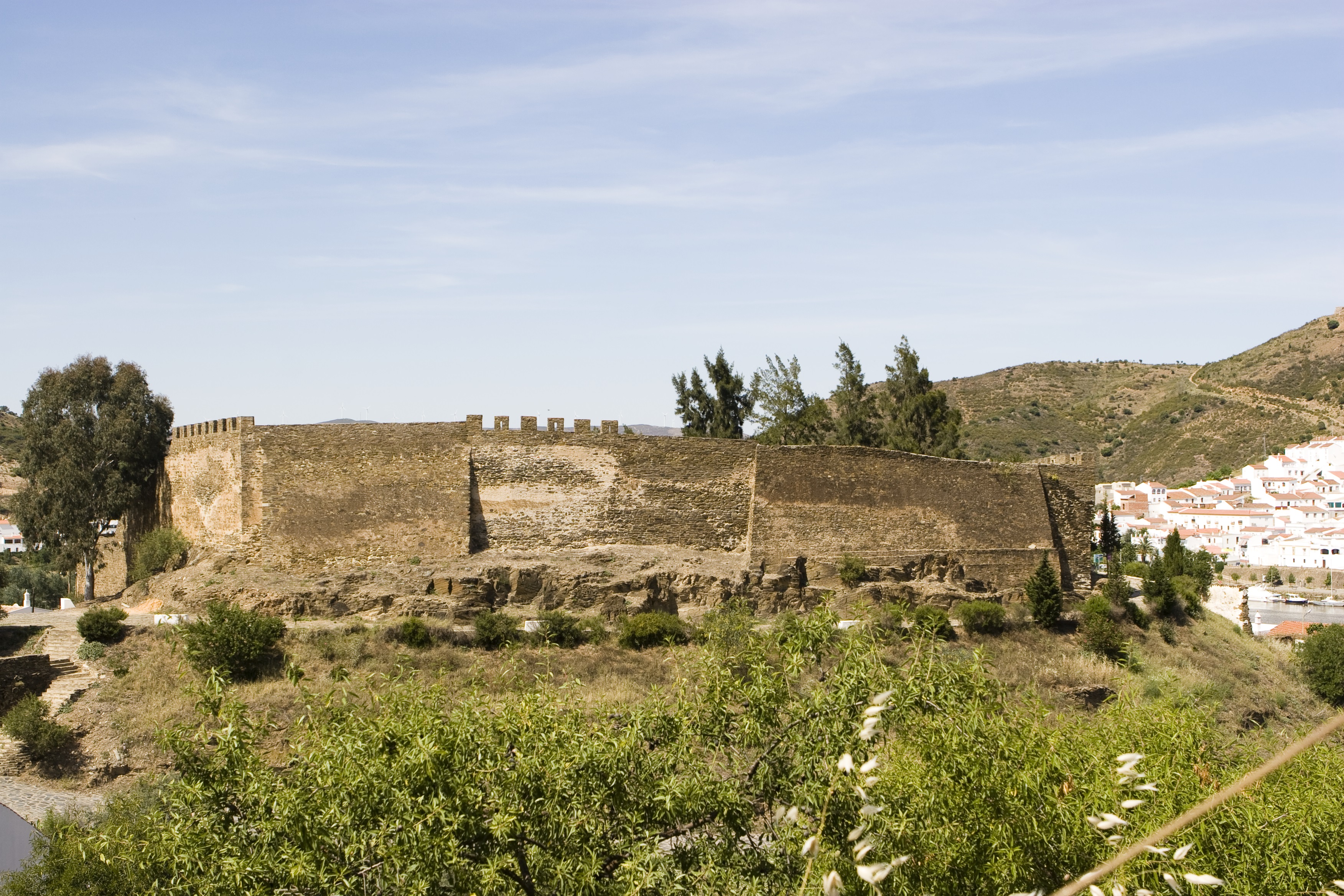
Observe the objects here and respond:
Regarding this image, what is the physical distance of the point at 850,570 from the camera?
27.0 meters

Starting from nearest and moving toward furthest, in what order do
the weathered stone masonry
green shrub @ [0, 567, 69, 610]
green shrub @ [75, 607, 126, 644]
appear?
green shrub @ [75, 607, 126, 644] → the weathered stone masonry → green shrub @ [0, 567, 69, 610]

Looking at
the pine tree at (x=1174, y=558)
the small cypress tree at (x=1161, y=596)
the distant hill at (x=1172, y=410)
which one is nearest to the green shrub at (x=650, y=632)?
the small cypress tree at (x=1161, y=596)

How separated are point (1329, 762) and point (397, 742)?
9.45 m

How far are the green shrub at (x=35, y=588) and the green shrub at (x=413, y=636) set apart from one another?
49.7 ft

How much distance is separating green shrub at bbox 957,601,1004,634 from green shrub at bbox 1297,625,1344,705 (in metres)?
10.7

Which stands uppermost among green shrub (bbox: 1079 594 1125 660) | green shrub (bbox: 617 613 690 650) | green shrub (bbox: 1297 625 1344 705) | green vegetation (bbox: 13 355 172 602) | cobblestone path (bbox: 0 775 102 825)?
green vegetation (bbox: 13 355 172 602)

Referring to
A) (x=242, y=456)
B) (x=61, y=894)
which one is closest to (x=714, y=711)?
(x=61, y=894)

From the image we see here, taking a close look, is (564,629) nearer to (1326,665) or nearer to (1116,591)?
(1116,591)

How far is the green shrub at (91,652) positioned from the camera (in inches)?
893

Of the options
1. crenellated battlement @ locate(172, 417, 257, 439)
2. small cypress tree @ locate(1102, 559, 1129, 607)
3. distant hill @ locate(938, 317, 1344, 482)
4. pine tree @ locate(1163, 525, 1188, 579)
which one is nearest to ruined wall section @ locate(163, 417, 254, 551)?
crenellated battlement @ locate(172, 417, 257, 439)

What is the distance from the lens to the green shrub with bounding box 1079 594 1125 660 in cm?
2770

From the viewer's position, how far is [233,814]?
10.2m

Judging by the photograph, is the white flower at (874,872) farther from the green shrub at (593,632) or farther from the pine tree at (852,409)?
the pine tree at (852,409)

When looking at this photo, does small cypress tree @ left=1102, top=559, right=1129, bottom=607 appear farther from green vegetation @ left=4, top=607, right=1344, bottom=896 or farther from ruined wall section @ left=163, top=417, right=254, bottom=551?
ruined wall section @ left=163, top=417, right=254, bottom=551
